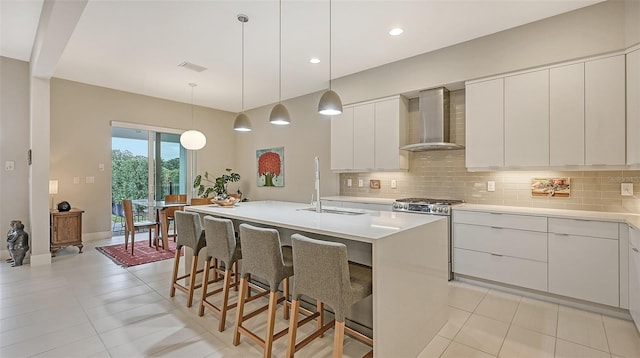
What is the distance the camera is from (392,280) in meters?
1.83

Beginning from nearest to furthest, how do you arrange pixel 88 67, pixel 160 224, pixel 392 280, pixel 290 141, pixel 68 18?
pixel 392 280
pixel 68 18
pixel 88 67
pixel 160 224
pixel 290 141

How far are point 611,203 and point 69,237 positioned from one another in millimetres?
7129

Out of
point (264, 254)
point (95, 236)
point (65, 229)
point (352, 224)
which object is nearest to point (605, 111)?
point (352, 224)

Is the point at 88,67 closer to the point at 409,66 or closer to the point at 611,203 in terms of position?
the point at 409,66

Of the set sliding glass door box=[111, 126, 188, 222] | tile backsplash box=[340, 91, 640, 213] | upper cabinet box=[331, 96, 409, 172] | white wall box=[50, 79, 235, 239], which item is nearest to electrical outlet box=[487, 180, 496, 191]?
tile backsplash box=[340, 91, 640, 213]

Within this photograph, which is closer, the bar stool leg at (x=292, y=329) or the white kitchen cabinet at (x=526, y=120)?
the bar stool leg at (x=292, y=329)

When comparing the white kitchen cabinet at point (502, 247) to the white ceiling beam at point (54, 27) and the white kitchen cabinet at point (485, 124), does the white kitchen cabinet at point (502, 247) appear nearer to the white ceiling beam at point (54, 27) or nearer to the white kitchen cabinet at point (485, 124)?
the white kitchen cabinet at point (485, 124)

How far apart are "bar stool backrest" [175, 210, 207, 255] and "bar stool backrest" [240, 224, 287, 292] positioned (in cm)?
92

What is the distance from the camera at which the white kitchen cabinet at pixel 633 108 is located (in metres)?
2.61

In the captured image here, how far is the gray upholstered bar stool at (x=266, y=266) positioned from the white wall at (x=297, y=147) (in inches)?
132

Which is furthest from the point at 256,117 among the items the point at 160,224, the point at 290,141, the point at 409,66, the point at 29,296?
the point at 29,296

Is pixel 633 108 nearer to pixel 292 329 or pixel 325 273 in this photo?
pixel 325 273

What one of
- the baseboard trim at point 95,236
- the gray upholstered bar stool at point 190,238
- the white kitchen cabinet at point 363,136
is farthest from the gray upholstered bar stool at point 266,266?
the baseboard trim at point 95,236

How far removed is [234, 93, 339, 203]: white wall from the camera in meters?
5.71
